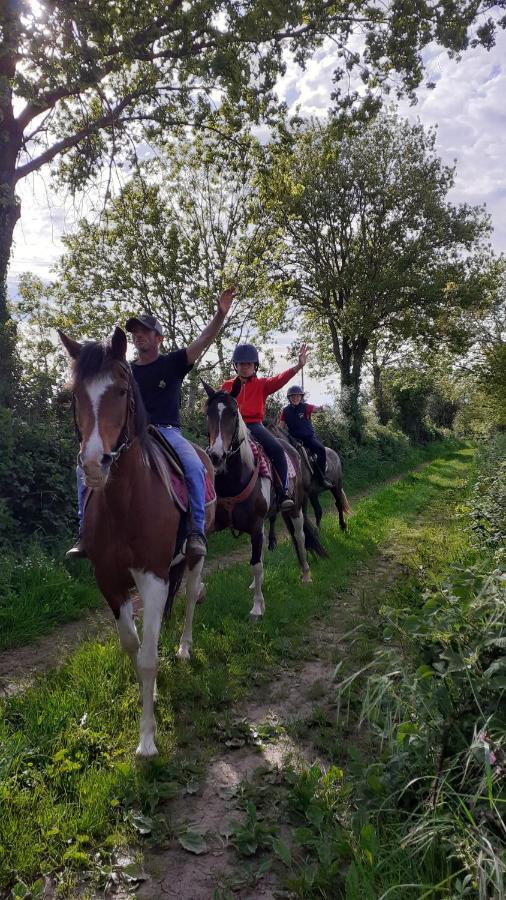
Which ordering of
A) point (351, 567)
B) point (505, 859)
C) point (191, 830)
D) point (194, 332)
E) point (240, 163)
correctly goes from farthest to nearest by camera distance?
point (194, 332), point (240, 163), point (351, 567), point (191, 830), point (505, 859)

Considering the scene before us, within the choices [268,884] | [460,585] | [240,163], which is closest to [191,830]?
[268,884]

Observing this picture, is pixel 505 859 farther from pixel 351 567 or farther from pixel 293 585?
pixel 351 567

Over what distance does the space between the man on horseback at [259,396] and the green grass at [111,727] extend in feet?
5.85

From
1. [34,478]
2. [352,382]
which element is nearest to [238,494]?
[34,478]

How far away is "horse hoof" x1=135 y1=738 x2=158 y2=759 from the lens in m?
3.20

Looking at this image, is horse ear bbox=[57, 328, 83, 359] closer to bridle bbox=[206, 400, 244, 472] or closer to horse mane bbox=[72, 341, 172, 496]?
horse mane bbox=[72, 341, 172, 496]

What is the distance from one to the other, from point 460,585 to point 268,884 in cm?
174

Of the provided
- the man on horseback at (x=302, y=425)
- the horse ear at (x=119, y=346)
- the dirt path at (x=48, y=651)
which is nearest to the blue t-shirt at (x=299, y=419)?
the man on horseback at (x=302, y=425)

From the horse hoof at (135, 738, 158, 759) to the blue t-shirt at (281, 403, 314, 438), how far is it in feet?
25.2

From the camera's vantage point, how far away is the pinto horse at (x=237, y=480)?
560 cm

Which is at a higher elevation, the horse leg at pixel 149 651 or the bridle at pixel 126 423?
the bridle at pixel 126 423

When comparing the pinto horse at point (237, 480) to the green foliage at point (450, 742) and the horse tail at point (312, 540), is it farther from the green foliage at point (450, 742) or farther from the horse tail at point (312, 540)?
the green foliage at point (450, 742)

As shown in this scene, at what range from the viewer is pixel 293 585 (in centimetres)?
695

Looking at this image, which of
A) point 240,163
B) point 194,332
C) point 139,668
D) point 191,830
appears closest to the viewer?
point 191,830
